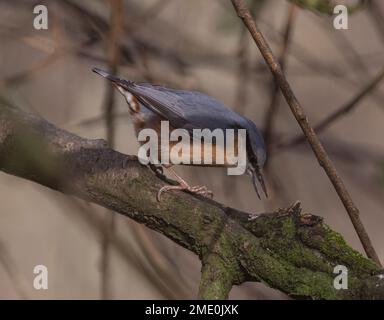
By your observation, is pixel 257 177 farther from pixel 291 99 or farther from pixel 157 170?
pixel 291 99

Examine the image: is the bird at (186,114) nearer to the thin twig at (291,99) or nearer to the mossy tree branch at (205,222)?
the mossy tree branch at (205,222)

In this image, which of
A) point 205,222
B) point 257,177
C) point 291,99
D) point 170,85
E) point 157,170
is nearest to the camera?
point 291,99

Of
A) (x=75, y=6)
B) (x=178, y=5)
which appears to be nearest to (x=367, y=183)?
(x=178, y=5)

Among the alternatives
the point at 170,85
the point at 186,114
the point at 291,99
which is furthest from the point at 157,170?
the point at 170,85

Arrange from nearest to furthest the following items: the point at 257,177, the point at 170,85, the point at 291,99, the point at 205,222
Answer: the point at 291,99 < the point at 205,222 < the point at 257,177 < the point at 170,85

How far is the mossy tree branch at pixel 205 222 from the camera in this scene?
178 centimetres

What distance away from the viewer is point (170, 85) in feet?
10.4

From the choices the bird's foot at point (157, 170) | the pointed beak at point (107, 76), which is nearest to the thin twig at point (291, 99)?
the bird's foot at point (157, 170)

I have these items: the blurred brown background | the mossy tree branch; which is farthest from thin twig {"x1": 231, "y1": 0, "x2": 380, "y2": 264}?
the blurred brown background

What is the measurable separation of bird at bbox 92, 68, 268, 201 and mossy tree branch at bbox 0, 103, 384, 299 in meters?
0.24

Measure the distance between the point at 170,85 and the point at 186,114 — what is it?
0.80 m

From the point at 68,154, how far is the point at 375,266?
834 millimetres

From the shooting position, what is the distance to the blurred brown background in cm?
302

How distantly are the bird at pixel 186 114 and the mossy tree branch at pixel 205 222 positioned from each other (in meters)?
0.24
